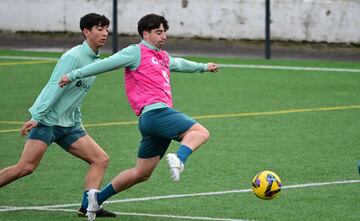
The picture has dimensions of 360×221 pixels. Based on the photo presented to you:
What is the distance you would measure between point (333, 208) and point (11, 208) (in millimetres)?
3168

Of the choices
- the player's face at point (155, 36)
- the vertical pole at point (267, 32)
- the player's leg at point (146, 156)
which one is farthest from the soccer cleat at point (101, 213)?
the vertical pole at point (267, 32)

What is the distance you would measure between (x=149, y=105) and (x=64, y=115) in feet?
2.88

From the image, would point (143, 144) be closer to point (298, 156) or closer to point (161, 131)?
point (161, 131)

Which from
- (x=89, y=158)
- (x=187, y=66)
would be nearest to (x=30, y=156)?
(x=89, y=158)

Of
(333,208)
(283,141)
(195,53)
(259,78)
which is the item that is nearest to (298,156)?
(283,141)

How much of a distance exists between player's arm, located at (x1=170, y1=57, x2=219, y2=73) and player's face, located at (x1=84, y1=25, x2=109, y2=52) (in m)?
0.71

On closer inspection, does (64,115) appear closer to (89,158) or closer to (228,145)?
(89,158)

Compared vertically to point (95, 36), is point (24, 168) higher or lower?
lower

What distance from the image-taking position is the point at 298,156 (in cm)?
1503

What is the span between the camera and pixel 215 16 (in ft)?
95.4

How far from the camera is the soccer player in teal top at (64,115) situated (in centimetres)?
1102

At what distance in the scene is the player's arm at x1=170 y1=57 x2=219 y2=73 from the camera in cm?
1146

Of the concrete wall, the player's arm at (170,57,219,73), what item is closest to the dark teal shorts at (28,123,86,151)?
the player's arm at (170,57,219,73)

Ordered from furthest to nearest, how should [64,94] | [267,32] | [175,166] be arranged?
[267,32]
[64,94]
[175,166]
